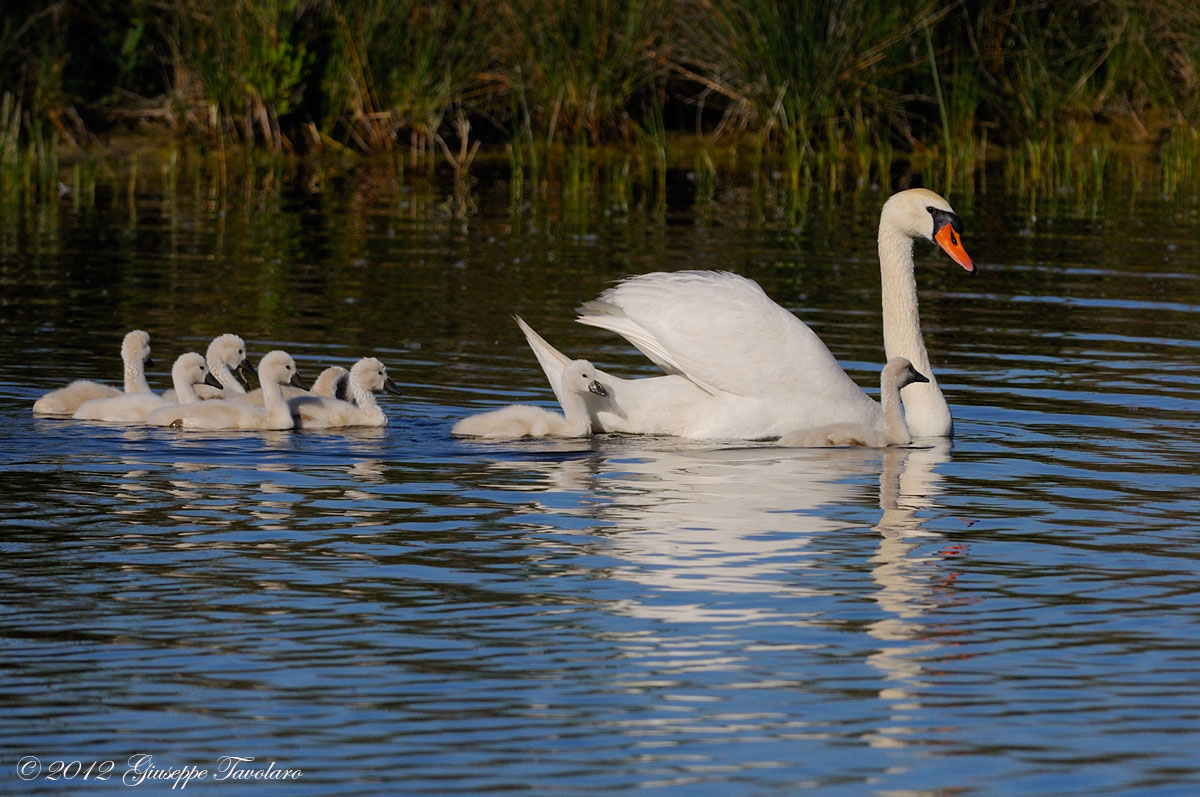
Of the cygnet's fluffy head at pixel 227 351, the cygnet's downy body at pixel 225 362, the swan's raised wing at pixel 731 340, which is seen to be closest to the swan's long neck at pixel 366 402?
the cygnet's downy body at pixel 225 362

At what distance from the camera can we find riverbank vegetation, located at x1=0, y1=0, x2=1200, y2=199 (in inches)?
864

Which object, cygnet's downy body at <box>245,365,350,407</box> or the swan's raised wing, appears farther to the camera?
cygnet's downy body at <box>245,365,350,407</box>

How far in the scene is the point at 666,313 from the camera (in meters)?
9.66

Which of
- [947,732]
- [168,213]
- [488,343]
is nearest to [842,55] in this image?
[168,213]

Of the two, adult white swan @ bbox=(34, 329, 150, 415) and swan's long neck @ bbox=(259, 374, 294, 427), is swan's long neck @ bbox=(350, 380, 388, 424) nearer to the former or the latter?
swan's long neck @ bbox=(259, 374, 294, 427)

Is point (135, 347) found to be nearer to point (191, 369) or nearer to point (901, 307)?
point (191, 369)

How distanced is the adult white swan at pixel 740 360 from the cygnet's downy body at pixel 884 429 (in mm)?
57

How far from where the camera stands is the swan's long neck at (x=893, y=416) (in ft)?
31.2

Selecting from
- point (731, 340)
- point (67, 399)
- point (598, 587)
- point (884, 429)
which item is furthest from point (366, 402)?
point (598, 587)

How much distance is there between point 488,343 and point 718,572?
5.86 meters

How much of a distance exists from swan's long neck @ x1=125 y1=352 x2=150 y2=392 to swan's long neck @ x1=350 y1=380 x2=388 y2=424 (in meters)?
1.17

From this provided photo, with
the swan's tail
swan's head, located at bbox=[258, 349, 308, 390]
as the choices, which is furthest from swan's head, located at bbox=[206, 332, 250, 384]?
the swan's tail

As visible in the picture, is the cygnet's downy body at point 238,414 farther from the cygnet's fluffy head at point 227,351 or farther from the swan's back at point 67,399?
the cygnet's fluffy head at point 227,351

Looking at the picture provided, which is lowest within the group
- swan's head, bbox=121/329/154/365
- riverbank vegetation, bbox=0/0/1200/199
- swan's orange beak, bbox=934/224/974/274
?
swan's head, bbox=121/329/154/365
